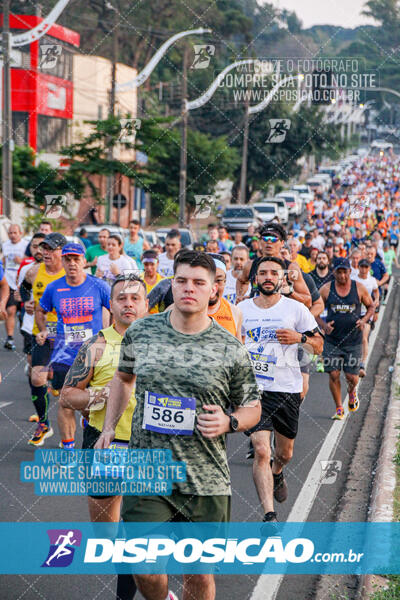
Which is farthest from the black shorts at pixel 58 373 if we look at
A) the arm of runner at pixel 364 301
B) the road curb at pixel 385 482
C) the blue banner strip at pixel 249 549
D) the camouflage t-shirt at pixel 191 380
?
the arm of runner at pixel 364 301

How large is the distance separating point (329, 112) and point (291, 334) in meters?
56.9

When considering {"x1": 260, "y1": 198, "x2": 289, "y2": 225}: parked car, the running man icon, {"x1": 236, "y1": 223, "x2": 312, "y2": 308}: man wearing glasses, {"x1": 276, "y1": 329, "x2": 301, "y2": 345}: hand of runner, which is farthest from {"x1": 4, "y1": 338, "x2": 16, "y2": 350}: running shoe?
{"x1": 260, "y1": 198, "x2": 289, "y2": 225}: parked car

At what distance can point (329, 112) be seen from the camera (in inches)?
2456

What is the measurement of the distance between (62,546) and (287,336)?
2152mm

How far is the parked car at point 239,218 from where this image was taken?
129ft

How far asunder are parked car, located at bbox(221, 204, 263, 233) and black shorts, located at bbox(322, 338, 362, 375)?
27.2 metres

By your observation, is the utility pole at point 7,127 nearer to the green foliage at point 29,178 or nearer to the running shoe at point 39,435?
the green foliage at point 29,178

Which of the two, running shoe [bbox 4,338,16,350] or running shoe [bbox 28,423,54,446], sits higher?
running shoe [bbox 28,423,54,446]

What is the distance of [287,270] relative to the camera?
29.5 feet

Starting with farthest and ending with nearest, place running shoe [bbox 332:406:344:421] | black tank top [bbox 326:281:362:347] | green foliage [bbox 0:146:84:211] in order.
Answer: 1. green foliage [bbox 0:146:84:211]
2. black tank top [bbox 326:281:362:347]
3. running shoe [bbox 332:406:344:421]

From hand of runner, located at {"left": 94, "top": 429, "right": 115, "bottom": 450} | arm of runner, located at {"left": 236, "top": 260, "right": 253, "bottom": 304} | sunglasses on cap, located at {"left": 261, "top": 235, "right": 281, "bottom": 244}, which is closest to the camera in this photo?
hand of runner, located at {"left": 94, "top": 429, "right": 115, "bottom": 450}

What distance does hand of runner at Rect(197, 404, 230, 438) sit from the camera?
14.6 feet

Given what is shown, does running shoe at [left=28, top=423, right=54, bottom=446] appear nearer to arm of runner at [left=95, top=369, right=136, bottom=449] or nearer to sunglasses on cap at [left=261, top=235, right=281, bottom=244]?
sunglasses on cap at [left=261, top=235, right=281, bottom=244]

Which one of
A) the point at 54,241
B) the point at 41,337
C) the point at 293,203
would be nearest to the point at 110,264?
the point at 54,241
